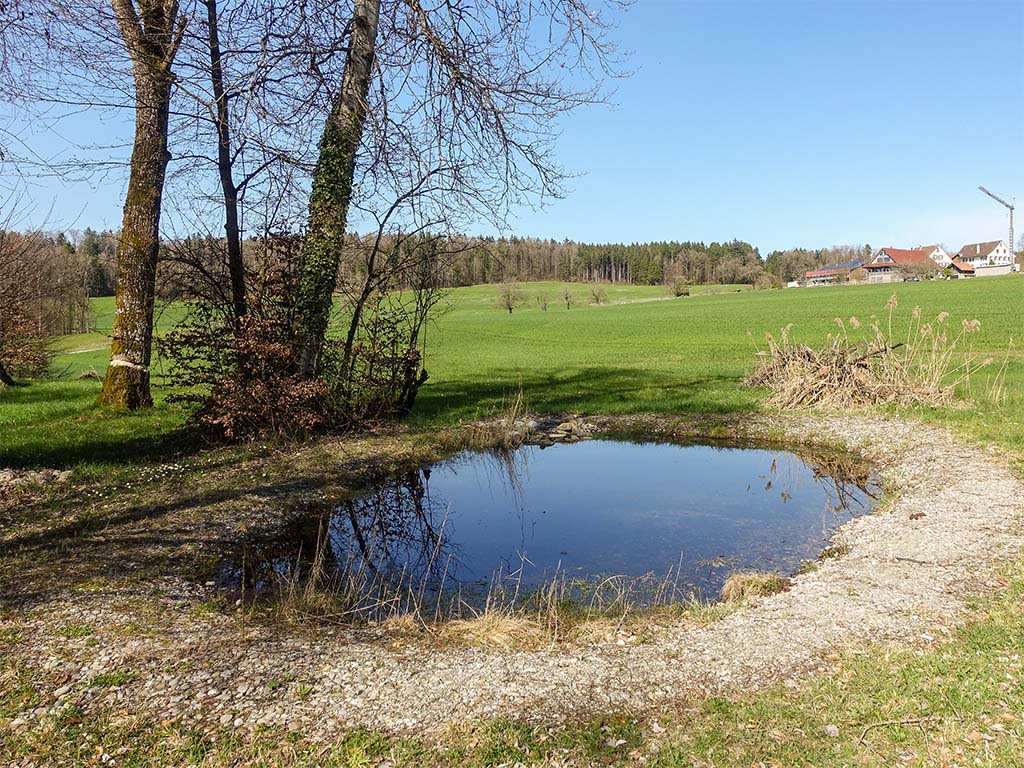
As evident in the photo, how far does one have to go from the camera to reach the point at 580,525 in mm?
8781

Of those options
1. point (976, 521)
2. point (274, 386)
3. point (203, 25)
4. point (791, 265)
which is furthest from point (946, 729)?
point (791, 265)

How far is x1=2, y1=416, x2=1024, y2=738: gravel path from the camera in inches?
162

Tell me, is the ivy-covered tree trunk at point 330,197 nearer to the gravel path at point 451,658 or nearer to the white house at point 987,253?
the gravel path at point 451,658

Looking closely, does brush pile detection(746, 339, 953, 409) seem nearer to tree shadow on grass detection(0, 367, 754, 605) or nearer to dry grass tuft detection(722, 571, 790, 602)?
tree shadow on grass detection(0, 367, 754, 605)

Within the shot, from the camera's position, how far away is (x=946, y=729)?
3686 mm

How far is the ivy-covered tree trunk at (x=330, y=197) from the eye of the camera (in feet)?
36.0

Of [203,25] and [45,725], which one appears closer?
[45,725]

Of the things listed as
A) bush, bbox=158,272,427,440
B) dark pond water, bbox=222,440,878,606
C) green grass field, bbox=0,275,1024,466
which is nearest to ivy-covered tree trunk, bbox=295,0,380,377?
bush, bbox=158,272,427,440

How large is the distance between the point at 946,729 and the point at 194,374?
33.8 ft

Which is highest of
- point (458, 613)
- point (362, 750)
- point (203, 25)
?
point (203, 25)

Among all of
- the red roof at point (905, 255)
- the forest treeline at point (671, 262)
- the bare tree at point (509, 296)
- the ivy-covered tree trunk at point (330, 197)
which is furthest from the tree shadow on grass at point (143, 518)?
the red roof at point (905, 255)

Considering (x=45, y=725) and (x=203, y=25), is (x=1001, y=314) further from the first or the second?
(x=45, y=725)

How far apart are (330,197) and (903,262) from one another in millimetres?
131375

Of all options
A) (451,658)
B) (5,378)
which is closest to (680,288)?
(5,378)
